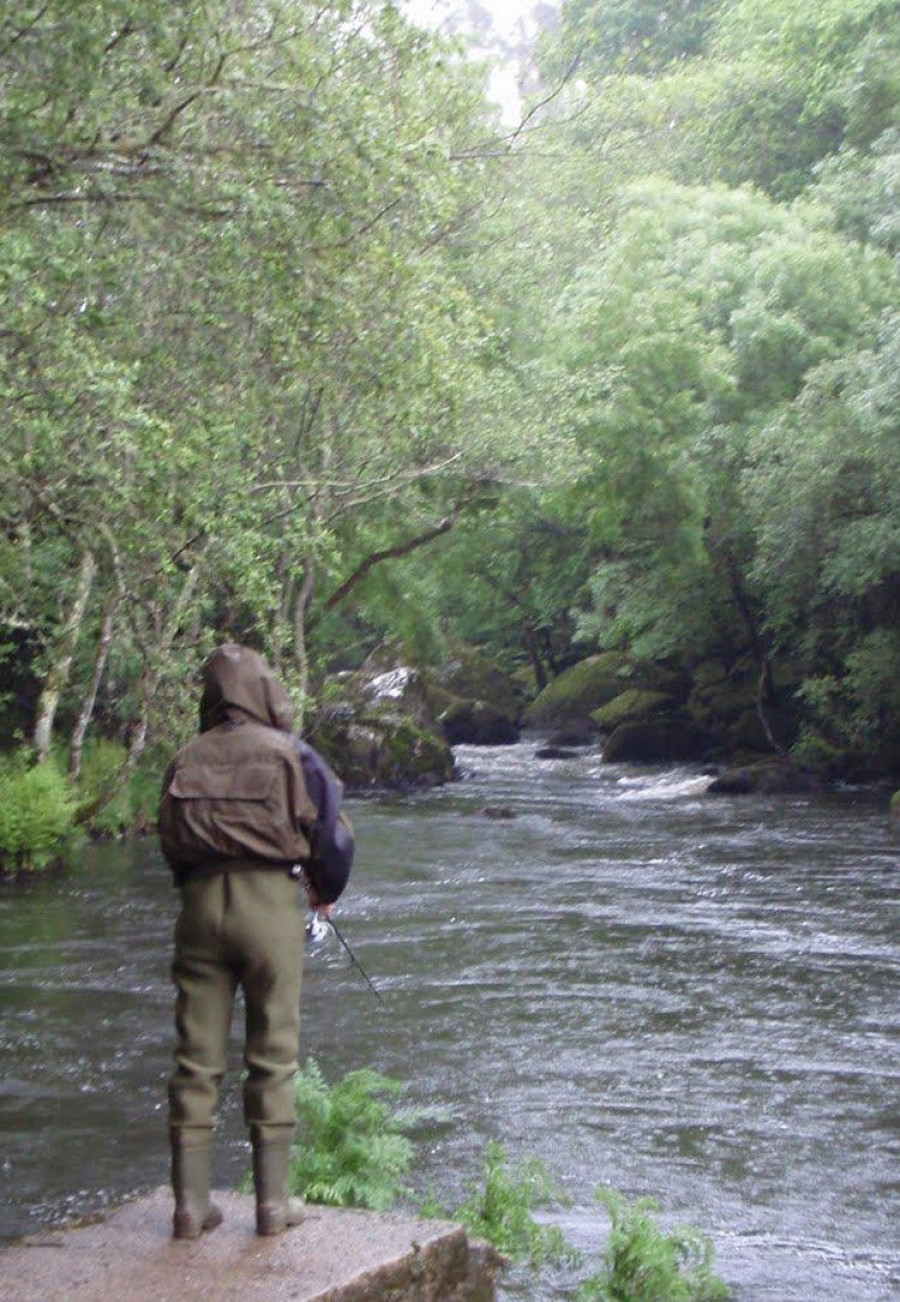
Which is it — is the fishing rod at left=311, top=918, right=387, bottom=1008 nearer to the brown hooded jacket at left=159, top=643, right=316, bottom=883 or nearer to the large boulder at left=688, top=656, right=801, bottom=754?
the brown hooded jacket at left=159, top=643, right=316, bottom=883

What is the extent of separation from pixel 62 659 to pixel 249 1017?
1411 centimetres

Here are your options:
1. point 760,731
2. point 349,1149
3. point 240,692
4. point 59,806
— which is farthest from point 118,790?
point 760,731

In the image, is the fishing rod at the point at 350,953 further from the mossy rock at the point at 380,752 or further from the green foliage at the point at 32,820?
the mossy rock at the point at 380,752

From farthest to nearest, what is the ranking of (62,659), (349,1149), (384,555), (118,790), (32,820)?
(384,555) < (118,790) < (62,659) < (32,820) < (349,1149)

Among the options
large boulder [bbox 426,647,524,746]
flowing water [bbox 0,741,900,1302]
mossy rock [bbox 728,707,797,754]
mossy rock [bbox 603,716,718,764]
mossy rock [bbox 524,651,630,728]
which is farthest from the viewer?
mossy rock [bbox 524,651,630,728]

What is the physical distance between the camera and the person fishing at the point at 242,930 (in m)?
5.19

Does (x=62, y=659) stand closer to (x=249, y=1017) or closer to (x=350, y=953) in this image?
(x=350, y=953)

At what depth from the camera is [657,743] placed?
34875 mm

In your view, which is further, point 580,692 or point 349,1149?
point 580,692

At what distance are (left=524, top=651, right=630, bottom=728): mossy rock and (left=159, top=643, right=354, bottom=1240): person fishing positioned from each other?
35.5 metres

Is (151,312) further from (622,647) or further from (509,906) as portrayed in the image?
(622,647)

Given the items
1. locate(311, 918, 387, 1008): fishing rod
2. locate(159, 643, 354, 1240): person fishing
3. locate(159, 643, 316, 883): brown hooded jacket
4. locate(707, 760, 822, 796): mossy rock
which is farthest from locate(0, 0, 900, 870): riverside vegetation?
locate(159, 643, 354, 1240): person fishing

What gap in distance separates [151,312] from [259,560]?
460cm

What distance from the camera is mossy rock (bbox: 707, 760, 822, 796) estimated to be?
28844 mm
